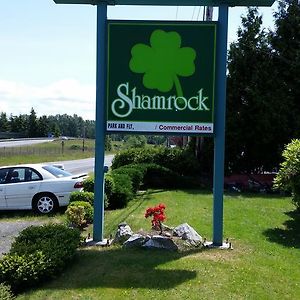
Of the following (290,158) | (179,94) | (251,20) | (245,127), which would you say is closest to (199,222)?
(290,158)

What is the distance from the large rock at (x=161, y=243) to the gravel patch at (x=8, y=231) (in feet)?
8.97

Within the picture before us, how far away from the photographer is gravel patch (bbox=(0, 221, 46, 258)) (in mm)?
9703

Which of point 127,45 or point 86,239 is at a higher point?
point 127,45

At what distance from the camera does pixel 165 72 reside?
29.2 feet

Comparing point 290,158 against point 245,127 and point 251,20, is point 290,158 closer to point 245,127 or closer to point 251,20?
point 245,127

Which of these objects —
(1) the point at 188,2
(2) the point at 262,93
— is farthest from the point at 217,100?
(2) the point at 262,93

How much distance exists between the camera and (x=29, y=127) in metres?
136

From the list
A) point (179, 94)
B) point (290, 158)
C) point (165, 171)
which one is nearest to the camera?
point (179, 94)

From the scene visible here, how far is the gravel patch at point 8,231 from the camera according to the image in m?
9.70

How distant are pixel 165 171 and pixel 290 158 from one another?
1082 centimetres

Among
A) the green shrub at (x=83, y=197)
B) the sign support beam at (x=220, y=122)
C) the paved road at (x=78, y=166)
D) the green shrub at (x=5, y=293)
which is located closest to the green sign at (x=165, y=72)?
the sign support beam at (x=220, y=122)

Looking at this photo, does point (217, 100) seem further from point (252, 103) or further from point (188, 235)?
point (252, 103)

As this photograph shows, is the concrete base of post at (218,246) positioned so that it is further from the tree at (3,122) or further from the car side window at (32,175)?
the tree at (3,122)

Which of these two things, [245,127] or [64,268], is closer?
[64,268]
